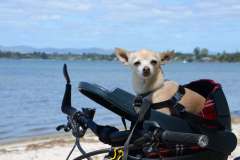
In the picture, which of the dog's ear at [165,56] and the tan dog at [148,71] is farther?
the dog's ear at [165,56]

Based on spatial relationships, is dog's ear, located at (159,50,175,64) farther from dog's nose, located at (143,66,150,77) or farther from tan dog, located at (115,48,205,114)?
dog's nose, located at (143,66,150,77)

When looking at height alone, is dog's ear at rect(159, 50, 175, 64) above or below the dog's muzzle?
above

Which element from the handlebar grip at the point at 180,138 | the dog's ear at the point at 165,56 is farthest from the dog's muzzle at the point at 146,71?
the handlebar grip at the point at 180,138

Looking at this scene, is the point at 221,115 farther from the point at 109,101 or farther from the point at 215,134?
the point at 109,101

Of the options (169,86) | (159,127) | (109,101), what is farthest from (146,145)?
(169,86)

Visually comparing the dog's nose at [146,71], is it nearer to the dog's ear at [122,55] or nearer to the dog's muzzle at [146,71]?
the dog's muzzle at [146,71]

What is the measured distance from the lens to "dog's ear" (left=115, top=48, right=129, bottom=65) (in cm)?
531

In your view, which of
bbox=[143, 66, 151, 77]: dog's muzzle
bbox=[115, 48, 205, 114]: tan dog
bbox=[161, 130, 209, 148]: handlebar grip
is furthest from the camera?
bbox=[143, 66, 151, 77]: dog's muzzle

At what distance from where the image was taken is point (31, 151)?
12.4 m

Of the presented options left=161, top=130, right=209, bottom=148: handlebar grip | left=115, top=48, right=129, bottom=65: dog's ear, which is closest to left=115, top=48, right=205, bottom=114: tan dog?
left=115, top=48, right=129, bottom=65: dog's ear

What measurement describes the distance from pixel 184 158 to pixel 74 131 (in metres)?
0.65

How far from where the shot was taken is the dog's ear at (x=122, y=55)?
5313mm

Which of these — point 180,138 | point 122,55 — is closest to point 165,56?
point 122,55

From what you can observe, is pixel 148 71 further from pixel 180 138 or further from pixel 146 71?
pixel 180 138
